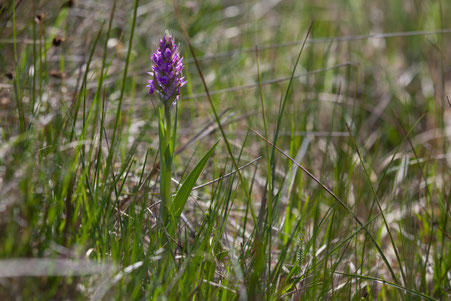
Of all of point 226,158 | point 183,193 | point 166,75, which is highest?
point 166,75

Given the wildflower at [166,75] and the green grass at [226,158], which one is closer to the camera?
the green grass at [226,158]

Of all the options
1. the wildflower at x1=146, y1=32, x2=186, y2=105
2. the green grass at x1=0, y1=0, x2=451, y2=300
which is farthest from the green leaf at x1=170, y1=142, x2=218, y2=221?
the wildflower at x1=146, y1=32, x2=186, y2=105

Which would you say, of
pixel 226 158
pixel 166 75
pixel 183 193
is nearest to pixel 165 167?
pixel 183 193

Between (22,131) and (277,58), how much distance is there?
241 cm

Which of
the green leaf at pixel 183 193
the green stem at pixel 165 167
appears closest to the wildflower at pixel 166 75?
the green stem at pixel 165 167

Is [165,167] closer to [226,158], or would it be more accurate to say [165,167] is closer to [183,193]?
A: [183,193]

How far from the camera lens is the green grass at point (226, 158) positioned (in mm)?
1243

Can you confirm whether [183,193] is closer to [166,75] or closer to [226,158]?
[166,75]

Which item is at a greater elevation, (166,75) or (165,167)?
(166,75)

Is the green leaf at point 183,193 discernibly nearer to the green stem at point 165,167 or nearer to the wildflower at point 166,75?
the green stem at point 165,167

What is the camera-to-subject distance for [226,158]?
208 cm

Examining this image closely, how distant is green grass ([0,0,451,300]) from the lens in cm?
124

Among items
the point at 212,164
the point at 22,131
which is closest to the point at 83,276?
the point at 22,131

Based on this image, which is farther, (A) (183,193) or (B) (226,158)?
(B) (226,158)
